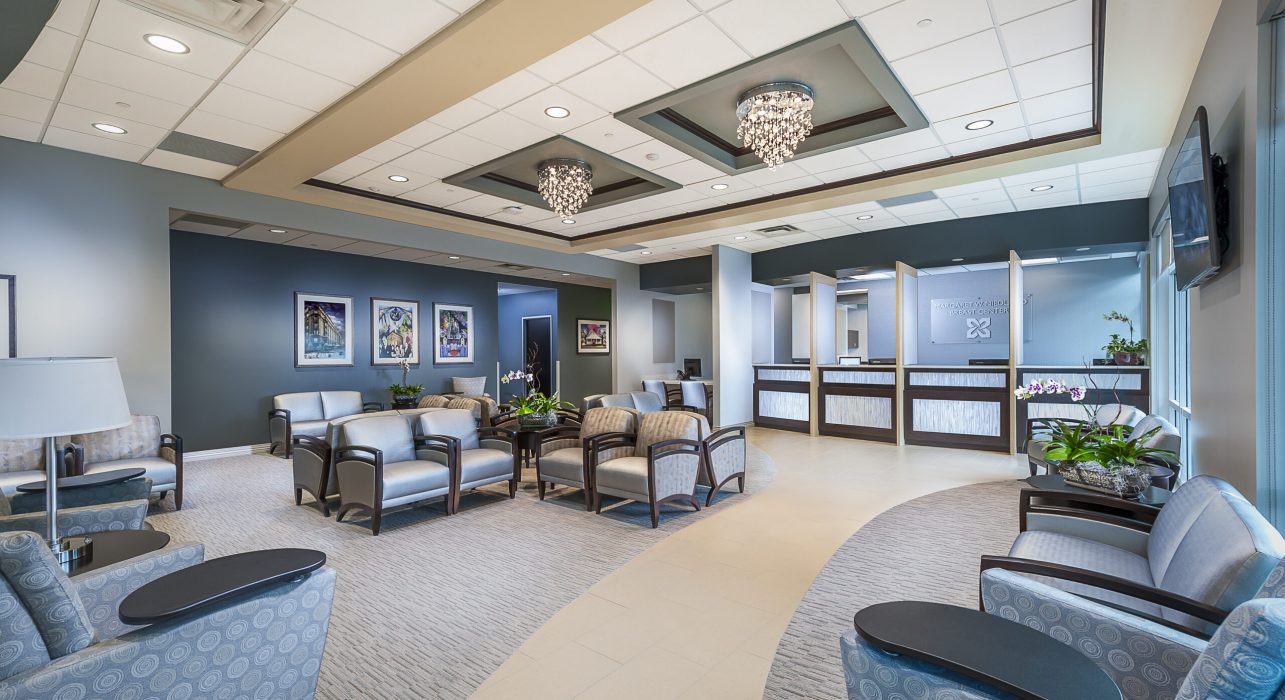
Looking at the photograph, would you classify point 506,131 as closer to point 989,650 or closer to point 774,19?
point 774,19

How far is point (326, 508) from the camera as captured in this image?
4.86 metres

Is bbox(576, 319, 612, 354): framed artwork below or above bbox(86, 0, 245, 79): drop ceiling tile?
below

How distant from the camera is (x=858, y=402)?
8.66m

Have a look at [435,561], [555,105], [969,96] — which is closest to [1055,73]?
[969,96]

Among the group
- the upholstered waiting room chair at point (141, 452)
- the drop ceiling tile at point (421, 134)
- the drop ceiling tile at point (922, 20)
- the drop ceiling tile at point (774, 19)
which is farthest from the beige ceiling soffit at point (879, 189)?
the upholstered waiting room chair at point (141, 452)

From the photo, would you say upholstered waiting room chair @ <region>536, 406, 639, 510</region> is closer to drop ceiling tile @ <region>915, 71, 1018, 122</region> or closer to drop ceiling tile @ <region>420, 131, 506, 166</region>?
drop ceiling tile @ <region>420, 131, 506, 166</region>

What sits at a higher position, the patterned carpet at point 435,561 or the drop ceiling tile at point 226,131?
the drop ceiling tile at point 226,131

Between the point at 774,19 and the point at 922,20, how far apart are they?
855mm

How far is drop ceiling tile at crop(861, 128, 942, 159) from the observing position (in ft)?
16.3

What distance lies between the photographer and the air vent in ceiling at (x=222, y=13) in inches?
119

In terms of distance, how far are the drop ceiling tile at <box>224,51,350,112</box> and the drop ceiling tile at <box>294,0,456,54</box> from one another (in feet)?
2.40

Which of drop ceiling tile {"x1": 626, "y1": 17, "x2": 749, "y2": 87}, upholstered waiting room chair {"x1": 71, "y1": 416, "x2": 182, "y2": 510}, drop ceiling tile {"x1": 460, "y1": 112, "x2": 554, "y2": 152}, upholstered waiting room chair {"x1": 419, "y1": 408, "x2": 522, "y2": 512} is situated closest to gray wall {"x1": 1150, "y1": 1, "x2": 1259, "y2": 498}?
drop ceiling tile {"x1": 626, "y1": 17, "x2": 749, "y2": 87}

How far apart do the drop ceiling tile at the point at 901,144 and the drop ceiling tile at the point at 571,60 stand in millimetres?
2765

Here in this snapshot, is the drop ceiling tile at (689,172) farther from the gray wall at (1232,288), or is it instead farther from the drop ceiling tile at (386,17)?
the gray wall at (1232,288)
